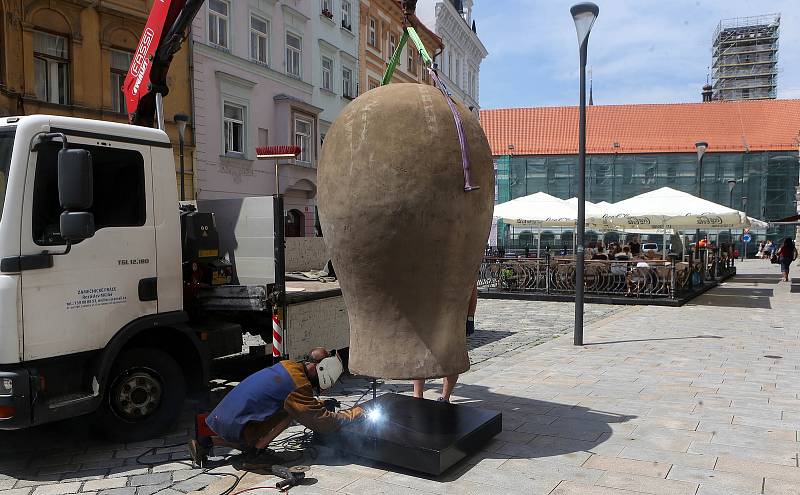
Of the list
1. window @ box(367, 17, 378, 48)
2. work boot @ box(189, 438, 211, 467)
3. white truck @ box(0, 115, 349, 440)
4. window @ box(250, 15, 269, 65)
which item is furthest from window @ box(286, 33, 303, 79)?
work boot @ box(189, 438, 211, 467)

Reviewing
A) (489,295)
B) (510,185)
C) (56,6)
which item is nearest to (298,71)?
(56,6)

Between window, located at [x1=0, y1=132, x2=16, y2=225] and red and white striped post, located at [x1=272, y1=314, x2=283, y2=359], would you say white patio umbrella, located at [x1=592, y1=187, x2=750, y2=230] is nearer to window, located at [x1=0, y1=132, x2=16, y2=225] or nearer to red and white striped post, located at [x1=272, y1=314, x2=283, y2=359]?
red and white striped post, located at [x1=272, y1=314, x2=283, y2=359]

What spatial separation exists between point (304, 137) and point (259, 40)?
3.56 meters

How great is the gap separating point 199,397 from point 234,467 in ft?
4.29

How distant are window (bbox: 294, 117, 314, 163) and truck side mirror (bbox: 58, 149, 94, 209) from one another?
18.4m

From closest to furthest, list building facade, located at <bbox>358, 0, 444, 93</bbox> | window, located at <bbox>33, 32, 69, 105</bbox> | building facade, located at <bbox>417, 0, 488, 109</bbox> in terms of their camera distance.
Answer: window, located at <bbox>33, 32, 69, 105</bbox> < building facade, located at <bbox>358, 0, 444, 93</bbox> < building facade, located at <bbox>417, 0, 488, 109</bbox>

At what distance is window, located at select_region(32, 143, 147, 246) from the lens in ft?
14.6

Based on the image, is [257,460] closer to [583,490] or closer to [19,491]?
[19,491]

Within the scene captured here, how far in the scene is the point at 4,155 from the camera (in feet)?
14.6

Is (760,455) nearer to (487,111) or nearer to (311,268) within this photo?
(311,268)

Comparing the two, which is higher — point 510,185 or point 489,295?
point 510,185

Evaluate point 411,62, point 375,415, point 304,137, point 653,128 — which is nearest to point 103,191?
point 375,415

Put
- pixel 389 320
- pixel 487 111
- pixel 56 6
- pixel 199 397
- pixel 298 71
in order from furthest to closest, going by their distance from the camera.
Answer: pixel 487 111
pixel 298 71
pixel 56 6
pixel 199 397
pixel 389 320

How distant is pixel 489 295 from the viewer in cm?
1658
